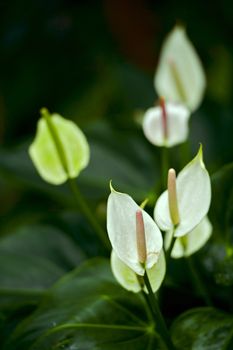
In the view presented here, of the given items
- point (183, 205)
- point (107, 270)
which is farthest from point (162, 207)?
point (107, 270)

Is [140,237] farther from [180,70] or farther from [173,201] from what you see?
[180,70]

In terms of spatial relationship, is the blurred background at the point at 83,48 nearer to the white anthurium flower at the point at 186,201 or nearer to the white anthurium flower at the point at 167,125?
the white anthurium flower at the point at 167,125

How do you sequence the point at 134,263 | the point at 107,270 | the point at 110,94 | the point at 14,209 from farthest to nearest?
the point at 110,94 < the point at 14,209 < the point at 107,270 < the point at 134,263

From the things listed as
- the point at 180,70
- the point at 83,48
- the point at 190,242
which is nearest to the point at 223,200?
the point at 190,242

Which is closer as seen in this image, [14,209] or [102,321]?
[102,321]

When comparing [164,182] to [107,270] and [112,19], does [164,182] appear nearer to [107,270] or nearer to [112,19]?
[107,270]

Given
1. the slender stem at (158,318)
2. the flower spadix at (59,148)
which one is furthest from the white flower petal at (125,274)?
the flower spadix at (59,148)

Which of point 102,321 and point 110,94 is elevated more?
point 102,321
